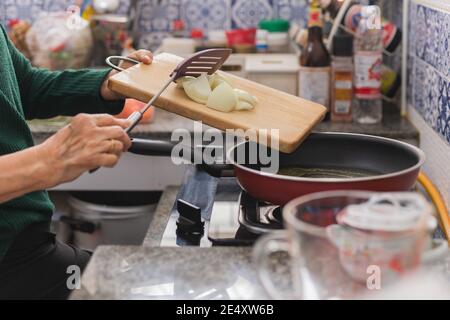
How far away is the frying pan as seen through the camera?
1.14 meters

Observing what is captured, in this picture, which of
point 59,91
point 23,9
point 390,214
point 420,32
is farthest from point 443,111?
point 23,9

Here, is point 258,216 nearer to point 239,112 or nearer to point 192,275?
point 239,112


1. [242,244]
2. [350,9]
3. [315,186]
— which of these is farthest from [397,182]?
[350,9]

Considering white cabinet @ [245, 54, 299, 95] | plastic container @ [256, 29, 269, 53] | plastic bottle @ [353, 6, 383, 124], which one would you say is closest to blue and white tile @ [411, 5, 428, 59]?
plastic bottle @ [353, 6, 383, 124]

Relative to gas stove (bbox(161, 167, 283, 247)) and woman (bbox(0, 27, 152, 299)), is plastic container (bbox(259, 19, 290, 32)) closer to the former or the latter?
woman (bbox(0, 27, 152, 299))

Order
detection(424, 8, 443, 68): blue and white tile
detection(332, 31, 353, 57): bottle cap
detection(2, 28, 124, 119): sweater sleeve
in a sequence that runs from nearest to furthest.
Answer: detection(2, 28, 124, 119): sweater sleeve
detection(424, 8, 443, 68): blue and white tile
detection(332, 31, 353, 57): bottle cap

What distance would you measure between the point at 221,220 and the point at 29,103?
0.63 metres

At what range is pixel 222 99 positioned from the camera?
1.27m

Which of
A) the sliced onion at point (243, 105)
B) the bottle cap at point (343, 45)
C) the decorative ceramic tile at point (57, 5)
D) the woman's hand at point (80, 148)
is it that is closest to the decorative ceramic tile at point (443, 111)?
the bottle cap at point (343, 45)

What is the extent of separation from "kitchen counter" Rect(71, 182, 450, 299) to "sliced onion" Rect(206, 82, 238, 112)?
1.19 ft

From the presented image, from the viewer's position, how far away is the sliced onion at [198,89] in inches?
50.4

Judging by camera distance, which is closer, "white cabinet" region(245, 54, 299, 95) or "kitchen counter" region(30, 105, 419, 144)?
"kitchen counter" region(30, 105, 419, 144)

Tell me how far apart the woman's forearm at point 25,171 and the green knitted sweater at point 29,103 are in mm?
298

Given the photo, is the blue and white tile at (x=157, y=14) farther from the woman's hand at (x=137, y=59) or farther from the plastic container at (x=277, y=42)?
the woman's hand at (x=137, y=59)
